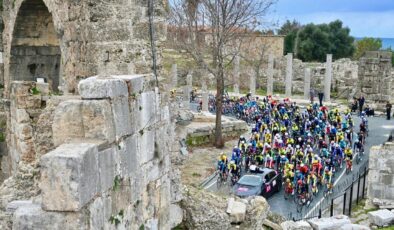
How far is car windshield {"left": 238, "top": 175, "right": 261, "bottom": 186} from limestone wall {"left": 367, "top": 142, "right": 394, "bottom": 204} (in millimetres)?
3097

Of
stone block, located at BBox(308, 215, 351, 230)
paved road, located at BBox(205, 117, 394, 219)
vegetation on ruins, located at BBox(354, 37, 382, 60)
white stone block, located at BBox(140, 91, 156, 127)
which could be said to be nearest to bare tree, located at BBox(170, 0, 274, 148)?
paved road, located at BBox(205, 117, 394, 219)

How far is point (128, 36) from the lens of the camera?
7984 millimetres

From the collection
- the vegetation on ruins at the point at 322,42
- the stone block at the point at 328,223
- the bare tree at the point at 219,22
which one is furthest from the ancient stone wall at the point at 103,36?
the vegetation on ruins at the point at 322,42

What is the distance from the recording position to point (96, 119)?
459cm

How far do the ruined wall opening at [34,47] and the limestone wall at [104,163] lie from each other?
21.5 ft

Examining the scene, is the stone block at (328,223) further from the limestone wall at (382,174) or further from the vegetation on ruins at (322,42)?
the vegetation on ruins at (322,42)

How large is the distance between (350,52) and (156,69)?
4913 cm

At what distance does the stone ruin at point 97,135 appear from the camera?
13.7 feet

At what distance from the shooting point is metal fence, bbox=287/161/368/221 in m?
15.0

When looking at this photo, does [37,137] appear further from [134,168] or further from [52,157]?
[52,157]

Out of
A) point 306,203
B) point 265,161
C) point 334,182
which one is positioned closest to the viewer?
point 306,203

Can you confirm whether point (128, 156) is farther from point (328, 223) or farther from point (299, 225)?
point (328, 223)

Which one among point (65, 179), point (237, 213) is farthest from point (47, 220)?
point (237, 213)

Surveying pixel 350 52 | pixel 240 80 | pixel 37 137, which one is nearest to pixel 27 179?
pixel 37 137
